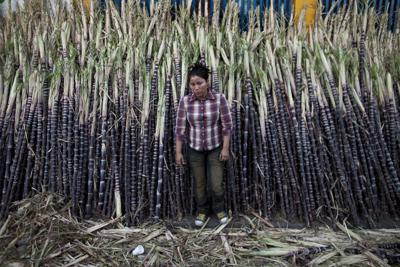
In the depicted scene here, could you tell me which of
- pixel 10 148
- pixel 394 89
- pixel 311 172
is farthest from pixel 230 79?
pixel 10 148

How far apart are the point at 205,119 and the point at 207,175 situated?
0.62 m

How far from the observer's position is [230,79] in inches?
132

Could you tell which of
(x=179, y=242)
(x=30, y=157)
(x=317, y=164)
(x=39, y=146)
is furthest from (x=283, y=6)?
(x=30, y=157)

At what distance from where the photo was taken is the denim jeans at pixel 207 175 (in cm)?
297

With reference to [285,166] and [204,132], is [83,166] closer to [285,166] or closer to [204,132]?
[204,132]

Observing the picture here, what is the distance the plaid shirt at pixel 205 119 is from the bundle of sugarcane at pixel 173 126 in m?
0.39

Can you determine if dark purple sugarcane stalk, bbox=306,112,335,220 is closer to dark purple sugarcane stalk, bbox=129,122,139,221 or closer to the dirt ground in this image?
the dirt ground

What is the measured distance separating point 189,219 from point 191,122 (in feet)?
3.20

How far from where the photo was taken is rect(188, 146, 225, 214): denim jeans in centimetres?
297

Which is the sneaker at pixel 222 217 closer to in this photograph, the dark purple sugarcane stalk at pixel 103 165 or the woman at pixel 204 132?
the woman at pixel 204 132

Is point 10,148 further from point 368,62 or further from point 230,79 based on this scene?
point 368,62

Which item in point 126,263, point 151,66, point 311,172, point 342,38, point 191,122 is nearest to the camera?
point 126,263

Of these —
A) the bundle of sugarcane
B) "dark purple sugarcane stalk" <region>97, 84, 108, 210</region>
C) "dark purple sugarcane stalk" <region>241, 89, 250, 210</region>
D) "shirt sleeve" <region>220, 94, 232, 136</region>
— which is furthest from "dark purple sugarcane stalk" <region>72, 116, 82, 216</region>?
"dark purple sugarcane stalk" <region>241, 89, 250, 210</region>

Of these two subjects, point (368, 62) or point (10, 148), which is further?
point (368, 62)
